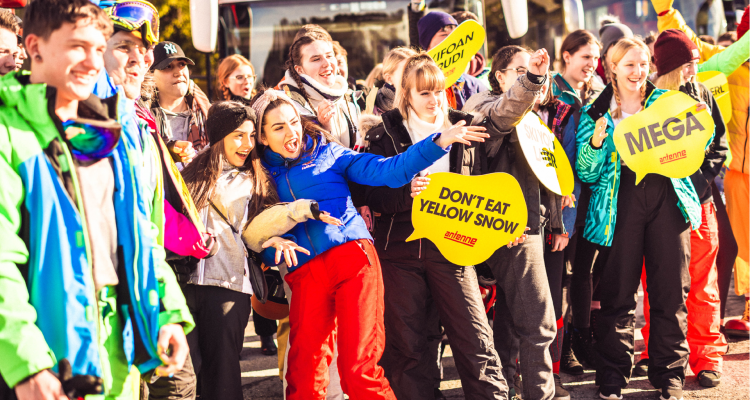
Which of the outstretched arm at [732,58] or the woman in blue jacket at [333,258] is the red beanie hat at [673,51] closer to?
the outstretched arm at [732,58]

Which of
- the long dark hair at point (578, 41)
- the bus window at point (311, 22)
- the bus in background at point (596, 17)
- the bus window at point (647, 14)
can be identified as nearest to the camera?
the long dark hair at point (578, 41)

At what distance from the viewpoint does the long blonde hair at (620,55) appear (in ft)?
12.5

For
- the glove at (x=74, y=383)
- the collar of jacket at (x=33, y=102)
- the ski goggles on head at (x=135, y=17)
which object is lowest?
the glove at (x=74, y=383)

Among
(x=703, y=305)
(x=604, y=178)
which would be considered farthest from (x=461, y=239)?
(x=703, y=305)

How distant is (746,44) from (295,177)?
11.1 feet

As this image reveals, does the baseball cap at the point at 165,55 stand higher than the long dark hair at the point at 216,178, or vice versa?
the baseball cap at the point at 165,55

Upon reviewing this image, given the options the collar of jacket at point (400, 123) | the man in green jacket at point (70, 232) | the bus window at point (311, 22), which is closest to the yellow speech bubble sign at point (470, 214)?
the collar of jacket at point (400, 123)

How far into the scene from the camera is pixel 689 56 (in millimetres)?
3914

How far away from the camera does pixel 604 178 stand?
380cm

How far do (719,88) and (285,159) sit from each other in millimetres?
3271

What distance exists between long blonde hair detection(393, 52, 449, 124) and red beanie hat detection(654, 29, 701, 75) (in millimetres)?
1581

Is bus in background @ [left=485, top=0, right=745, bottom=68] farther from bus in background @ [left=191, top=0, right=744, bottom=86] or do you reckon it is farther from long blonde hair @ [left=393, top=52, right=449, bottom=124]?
long blonde hair @ [left=393, top=52, right=449, bottom=124]

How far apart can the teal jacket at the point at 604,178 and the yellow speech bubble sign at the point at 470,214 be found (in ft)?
2.24

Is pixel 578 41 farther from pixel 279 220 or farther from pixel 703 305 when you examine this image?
pixel 279 220
